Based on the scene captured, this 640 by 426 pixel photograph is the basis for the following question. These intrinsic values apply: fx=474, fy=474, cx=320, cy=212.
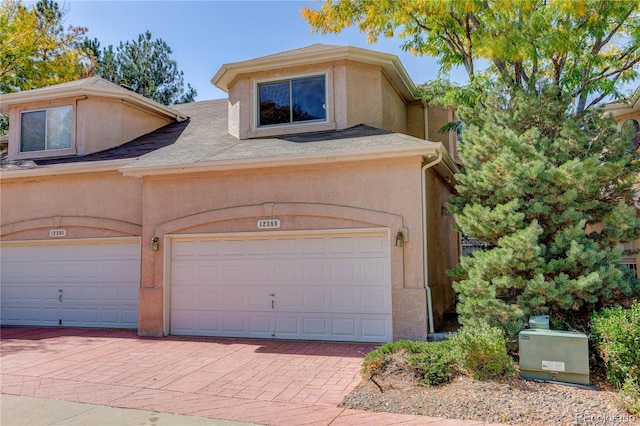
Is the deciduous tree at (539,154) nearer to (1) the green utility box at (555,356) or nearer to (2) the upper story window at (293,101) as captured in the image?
(1) the green utility box at (555,356)

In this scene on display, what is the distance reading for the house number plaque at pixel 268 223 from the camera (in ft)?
33.2

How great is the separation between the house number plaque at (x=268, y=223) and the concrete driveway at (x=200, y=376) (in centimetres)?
240

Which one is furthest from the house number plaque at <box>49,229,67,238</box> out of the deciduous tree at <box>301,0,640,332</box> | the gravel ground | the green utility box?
the green utility box

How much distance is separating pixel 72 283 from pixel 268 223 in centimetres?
591

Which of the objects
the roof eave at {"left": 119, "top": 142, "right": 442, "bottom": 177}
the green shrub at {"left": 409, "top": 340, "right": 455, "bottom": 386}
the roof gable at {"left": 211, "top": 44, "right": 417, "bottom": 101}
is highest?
the roof gable at {"left": 211, "top": 44, "right": 417, "bottom": 101}

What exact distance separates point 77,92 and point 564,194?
12.4 meters

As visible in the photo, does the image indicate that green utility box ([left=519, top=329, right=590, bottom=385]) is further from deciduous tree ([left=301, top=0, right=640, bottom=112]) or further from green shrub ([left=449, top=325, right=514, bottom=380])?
deciduous tree ([left=301, top=0, right=640, bottom=112])

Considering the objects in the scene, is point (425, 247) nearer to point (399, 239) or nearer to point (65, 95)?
point (399, 239)

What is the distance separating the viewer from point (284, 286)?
33.1 ft

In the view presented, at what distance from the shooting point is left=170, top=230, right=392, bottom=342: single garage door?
954 centimetres

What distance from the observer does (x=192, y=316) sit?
1073 centimetres

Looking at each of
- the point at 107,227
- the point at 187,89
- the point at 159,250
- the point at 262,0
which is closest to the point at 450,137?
the point at 262,0

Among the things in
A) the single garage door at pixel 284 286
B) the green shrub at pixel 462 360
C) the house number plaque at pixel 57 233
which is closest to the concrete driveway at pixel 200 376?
the single garage door at pixel 284 286

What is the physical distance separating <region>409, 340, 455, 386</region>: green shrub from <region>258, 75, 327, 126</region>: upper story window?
264 inches
